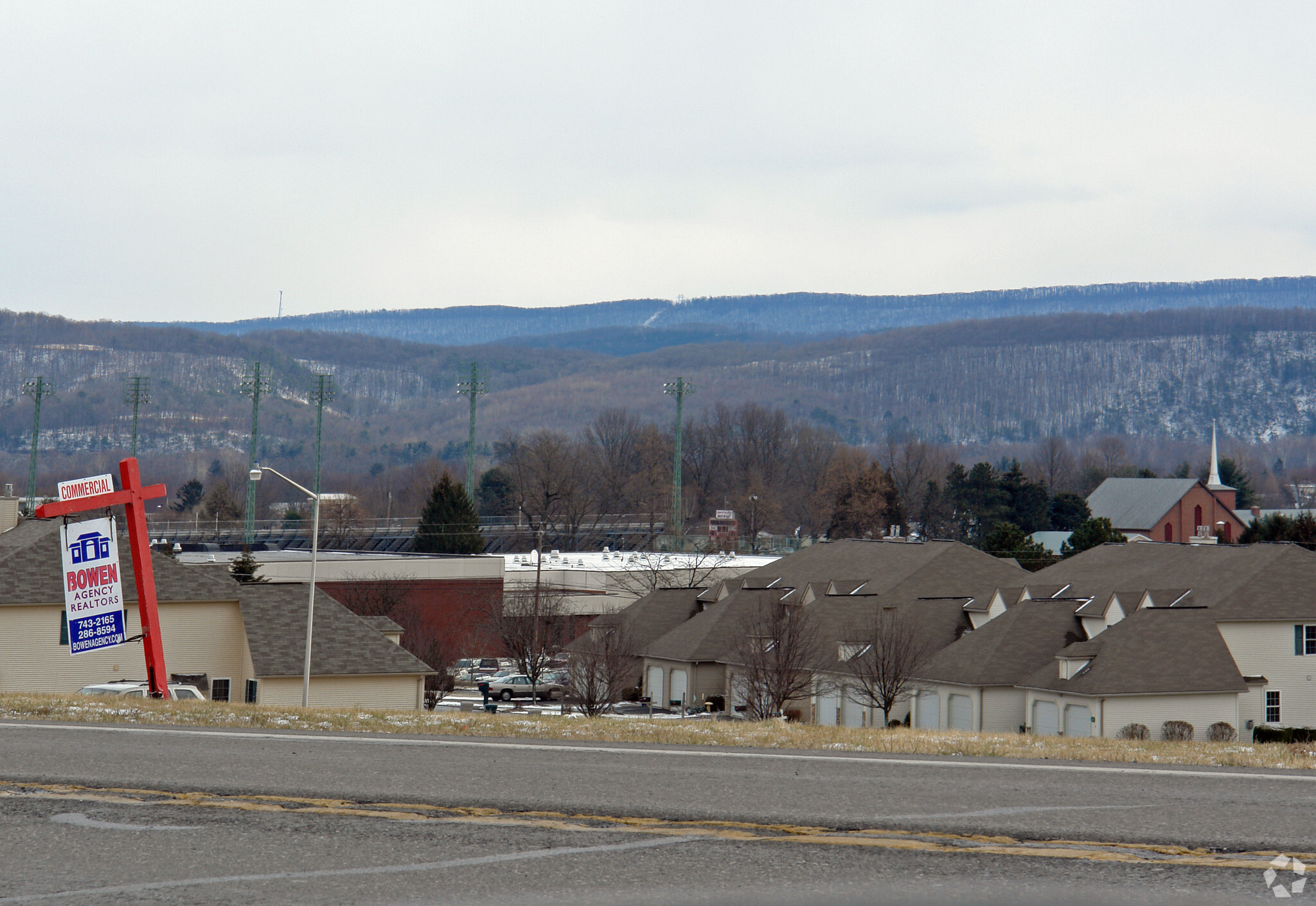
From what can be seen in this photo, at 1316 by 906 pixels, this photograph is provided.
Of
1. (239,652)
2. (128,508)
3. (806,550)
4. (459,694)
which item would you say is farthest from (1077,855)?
(806,550)

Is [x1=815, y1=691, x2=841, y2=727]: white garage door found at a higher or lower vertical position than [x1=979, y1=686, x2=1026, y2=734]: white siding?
lower

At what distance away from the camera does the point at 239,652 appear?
3656cm

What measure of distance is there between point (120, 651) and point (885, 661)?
2320 centimetres

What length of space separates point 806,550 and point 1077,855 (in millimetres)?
54198

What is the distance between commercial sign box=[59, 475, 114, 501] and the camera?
950 inches

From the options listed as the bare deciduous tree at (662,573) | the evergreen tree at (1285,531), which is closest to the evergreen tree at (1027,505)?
the evergreen tree at (1285,531)

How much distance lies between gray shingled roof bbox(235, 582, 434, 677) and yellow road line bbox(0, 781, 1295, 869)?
953 inches

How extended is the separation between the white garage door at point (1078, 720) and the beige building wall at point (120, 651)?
80.9 ft

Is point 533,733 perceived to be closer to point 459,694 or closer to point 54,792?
point 54,792

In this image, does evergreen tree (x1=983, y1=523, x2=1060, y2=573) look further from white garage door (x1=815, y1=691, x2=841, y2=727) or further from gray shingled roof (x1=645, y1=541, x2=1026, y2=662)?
white garage door (x1=815, y1=691, x2=841, y2=727)

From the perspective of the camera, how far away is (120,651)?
35.0 metres

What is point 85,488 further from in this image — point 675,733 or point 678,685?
point 678,685

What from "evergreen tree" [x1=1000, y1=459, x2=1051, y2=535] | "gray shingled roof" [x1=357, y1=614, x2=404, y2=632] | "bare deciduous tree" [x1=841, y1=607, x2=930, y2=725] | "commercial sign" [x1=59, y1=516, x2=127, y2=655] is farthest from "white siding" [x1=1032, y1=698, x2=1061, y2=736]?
"evergreen tree" [x1=1000, y1=459, x2=1051, y2=535]

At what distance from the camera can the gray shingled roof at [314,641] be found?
34.8 meters
